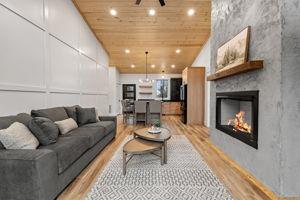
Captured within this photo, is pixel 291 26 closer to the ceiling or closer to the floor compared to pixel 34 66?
closer to the ceiling

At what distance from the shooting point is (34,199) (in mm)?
1613

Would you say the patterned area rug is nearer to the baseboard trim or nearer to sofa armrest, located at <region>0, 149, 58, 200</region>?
the baseboard trim

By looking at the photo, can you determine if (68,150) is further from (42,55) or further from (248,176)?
(248,176)

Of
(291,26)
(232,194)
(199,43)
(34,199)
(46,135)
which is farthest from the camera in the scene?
(199,43)

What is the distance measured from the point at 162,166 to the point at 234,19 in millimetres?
2807

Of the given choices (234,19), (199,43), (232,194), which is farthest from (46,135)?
(199,43)

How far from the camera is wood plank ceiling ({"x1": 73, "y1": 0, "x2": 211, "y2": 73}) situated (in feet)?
15.6

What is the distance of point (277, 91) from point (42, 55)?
3872 millimetres

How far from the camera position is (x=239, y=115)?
3.30 m

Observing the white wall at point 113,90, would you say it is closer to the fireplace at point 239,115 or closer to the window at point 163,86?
the window at point 163,86

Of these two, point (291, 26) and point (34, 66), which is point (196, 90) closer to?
point (291, 26)

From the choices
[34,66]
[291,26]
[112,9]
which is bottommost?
[34,66]

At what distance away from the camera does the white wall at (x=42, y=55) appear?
257 cm

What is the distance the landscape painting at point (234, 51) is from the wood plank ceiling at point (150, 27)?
216cm
